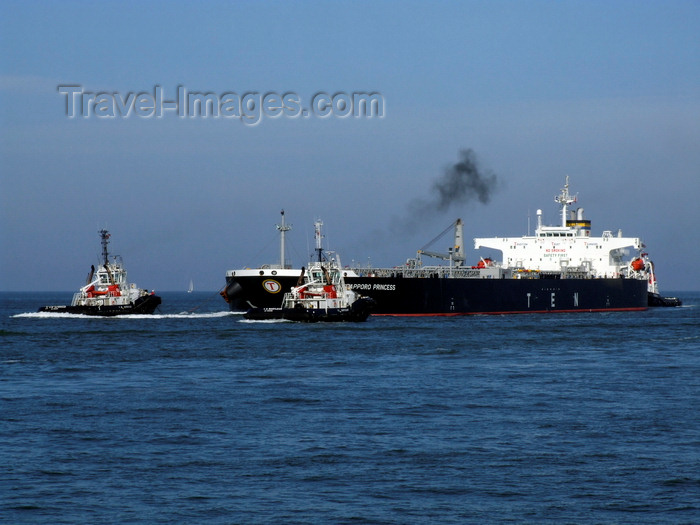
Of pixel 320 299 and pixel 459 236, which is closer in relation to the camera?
pixel 320 299

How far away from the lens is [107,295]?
7250cm

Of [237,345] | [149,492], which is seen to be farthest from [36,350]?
[149,492]

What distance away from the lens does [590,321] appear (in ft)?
220

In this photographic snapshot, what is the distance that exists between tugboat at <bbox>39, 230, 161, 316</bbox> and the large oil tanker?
25.3 feet

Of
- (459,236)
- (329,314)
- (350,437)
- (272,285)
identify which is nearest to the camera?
(350,437)

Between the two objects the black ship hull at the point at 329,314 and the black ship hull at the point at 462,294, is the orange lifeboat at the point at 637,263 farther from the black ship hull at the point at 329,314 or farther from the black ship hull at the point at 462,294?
the black ship hull at the point at 329,314

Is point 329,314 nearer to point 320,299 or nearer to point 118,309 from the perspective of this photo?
point 320,299

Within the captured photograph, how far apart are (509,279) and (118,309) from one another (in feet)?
102

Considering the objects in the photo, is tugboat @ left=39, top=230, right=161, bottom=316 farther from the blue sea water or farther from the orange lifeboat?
the orange lifeboat

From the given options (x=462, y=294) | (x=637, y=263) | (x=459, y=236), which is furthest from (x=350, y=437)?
(x=637, y=263)

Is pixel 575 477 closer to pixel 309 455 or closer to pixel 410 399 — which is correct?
pixel 309 455

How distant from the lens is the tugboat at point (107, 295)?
7156 centimetres

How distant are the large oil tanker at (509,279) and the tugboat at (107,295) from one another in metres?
7.70

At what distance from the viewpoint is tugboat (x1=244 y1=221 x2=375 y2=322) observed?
5819cm
